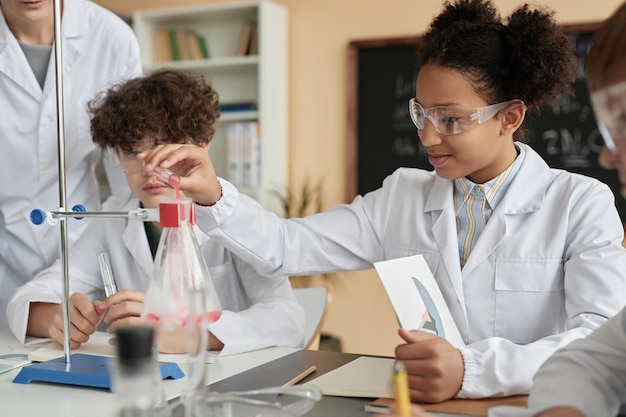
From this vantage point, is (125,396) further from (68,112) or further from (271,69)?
(271,69)

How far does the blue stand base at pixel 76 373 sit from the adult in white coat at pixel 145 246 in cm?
22

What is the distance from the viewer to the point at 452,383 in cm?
106

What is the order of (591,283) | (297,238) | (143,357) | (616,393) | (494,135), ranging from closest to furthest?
(143,357) → (616,393) → (591,283) → (494,135) → (297,238)

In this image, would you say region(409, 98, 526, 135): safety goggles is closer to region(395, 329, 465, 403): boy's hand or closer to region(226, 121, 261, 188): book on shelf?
region(395, 329, 465, 403): boy's hand

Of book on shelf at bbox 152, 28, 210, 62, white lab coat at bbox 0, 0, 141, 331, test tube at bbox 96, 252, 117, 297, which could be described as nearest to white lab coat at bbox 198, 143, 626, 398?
test tube at bbox 96, 252, 117, 297

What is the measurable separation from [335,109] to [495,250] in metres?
2.52

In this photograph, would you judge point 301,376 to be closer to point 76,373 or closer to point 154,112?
point 76,373

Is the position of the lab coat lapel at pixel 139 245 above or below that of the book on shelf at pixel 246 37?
below

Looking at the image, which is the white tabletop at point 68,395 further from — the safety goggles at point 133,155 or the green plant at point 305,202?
the green plant at point 305,202

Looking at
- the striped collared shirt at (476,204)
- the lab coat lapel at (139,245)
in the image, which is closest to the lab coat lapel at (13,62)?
the lab coat lapel at (139,245)

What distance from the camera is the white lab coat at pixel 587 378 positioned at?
921mm

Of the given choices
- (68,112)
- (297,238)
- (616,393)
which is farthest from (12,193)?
(616,393)

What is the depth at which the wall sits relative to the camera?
3.71m

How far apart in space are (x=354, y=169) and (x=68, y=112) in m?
2.02
